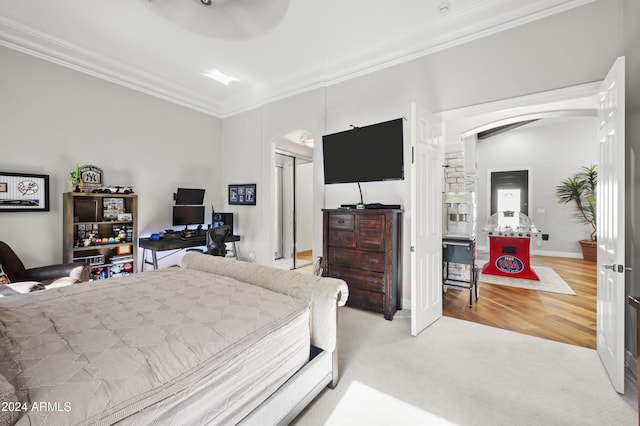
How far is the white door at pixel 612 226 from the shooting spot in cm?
177

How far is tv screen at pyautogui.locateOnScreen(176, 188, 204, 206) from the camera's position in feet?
14.8

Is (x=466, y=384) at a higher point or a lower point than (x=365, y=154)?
lower

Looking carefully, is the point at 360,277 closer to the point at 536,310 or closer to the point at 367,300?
the point at 367,300

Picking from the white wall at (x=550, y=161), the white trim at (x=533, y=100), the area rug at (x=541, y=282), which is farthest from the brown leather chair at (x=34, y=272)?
the white wall at (x=550, y=161)

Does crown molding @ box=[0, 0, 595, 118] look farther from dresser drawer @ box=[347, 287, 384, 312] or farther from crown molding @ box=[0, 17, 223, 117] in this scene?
dresser drawer @ box=[347, 287, 384, 312]

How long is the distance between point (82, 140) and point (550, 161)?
9468 millimetres

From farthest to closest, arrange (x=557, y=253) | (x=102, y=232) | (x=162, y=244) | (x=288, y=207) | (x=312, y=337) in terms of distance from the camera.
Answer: (x=557, y=253)
(x=288, y=207)
(x=162, y=244)
(x=102, y=232)
(x=312, y=337)

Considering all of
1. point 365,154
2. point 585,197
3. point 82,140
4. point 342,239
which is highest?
point 82,140

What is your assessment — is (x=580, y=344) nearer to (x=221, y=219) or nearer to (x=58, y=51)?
(x=221, y=219)

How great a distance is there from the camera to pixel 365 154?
332cm

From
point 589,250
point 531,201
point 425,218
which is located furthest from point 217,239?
point 589,250

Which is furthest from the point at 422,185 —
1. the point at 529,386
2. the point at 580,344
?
the point at 580,344

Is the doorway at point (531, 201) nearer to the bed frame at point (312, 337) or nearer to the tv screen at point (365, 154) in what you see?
the tv screen at point (365, 154)

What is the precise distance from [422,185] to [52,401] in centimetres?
274
